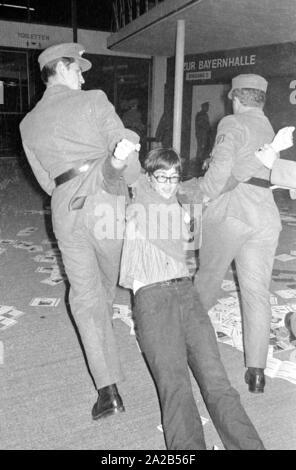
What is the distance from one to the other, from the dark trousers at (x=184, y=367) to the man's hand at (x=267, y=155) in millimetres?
739

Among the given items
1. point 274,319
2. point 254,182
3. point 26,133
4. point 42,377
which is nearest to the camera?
point 26,133

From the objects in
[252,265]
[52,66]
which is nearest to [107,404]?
[252,265]

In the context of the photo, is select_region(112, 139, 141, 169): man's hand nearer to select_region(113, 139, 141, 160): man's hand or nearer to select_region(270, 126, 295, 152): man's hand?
select_region(113, 139, 141, 160): man's hand

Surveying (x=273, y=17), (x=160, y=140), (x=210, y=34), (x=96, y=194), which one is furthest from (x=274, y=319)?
(x=160, y=140)

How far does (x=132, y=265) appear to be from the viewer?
2275 millimetres

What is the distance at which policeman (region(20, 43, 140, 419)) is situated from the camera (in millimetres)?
2084

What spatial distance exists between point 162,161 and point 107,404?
1.24 metres

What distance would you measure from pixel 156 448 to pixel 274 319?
167cm

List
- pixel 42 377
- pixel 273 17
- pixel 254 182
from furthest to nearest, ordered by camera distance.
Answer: pixel 273 17, pixel 42 377, pixel 254 182

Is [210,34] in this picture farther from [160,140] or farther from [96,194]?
[96,194]

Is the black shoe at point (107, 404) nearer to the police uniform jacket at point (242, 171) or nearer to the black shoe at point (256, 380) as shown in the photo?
the black shoe at point (256, 380)

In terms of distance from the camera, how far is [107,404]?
7.31 ft

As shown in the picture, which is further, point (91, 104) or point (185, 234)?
point (185, 234)

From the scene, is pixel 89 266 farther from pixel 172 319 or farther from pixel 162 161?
pixel 162 161
